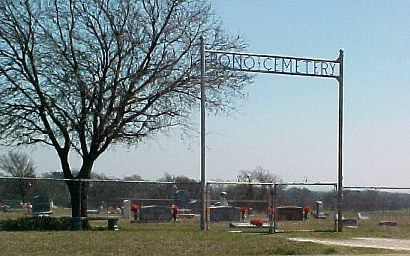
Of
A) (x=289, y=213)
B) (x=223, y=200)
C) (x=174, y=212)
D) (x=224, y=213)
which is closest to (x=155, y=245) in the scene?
(x=174, y=212)

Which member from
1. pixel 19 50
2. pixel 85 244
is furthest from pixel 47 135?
pixel 85 244

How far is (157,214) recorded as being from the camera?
2895cm

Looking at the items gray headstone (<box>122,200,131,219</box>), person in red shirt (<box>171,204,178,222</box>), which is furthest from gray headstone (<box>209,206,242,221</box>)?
gray headstone (<box>122,200,131,219</box>)

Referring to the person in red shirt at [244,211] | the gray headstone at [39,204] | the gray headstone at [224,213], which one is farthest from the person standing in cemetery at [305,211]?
the gray headstone at [39,204]

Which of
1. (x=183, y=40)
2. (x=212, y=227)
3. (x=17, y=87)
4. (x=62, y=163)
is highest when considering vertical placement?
(x=183, y=40)

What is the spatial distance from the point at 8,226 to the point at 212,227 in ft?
23.2

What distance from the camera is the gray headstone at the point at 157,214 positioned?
94.7 ft

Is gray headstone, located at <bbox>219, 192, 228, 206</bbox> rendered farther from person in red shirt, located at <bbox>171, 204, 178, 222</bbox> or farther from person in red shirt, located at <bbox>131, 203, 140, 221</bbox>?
person in red shirt, located at <bbox>131, 203, 140, 221</bbox>

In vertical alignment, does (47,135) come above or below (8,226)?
above

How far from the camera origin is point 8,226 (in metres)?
25.6

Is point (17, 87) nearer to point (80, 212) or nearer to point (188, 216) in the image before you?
point (80, 212)

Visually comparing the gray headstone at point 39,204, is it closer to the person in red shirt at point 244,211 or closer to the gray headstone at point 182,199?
the gray headstone at point 182,199

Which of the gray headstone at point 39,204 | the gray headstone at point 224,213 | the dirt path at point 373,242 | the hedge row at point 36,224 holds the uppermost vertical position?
the gray headstone at point 39,204

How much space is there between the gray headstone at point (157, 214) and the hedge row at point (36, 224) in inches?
109
